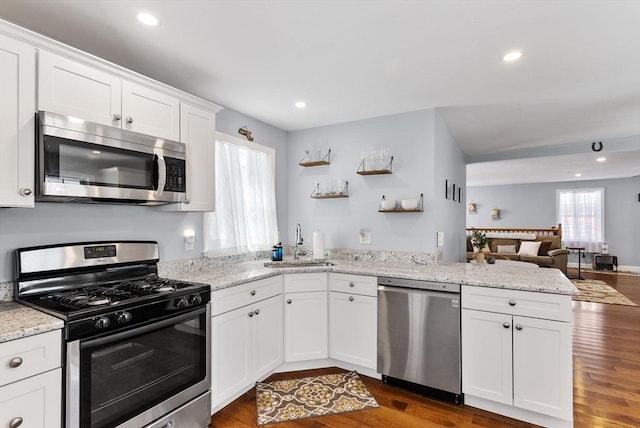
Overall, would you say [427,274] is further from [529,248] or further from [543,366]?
[529,248]

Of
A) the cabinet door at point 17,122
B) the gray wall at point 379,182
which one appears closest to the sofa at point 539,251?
the gray wall at point 379,182

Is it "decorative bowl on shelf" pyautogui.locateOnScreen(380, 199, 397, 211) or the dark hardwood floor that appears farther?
"decorative bowl on shelf" pyautogui.locateOnScreen(380, 199, 397, 211)

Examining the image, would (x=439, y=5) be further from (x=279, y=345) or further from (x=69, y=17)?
(x=279, y=345)

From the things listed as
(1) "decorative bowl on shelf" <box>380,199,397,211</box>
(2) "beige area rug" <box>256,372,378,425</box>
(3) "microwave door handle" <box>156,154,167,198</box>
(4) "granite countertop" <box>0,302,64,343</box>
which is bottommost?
(2) "beige area rug" <box>256,372,378,425</box>

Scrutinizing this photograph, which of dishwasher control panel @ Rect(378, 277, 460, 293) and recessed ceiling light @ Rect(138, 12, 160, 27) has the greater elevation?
recessed ceiling light @ Rect(138, 12, 160, 27)

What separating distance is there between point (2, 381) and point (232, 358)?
1.29 metres

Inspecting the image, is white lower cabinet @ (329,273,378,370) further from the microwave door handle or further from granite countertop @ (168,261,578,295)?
the microwave door handle

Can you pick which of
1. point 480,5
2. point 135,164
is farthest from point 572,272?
point 135,164

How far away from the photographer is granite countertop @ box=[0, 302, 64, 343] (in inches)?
51.5

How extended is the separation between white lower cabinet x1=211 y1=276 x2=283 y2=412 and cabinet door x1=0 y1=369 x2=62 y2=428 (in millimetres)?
878

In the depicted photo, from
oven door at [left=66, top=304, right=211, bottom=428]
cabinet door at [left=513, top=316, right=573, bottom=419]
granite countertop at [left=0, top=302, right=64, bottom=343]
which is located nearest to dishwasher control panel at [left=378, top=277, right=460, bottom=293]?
cabinet door at [left=513, top=316, right=573, bottom=419]

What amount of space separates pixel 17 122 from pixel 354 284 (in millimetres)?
2394

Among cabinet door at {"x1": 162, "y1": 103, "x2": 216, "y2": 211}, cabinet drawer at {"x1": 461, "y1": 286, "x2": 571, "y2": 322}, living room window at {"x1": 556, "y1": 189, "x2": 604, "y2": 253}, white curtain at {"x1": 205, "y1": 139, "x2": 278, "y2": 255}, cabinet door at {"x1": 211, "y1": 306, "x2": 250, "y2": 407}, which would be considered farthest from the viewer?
living room window at {"x1": 556, "y1": 189, "x2": 604, "y2": 253}

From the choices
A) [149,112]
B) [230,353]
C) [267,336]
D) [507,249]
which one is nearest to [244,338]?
[230,353]
